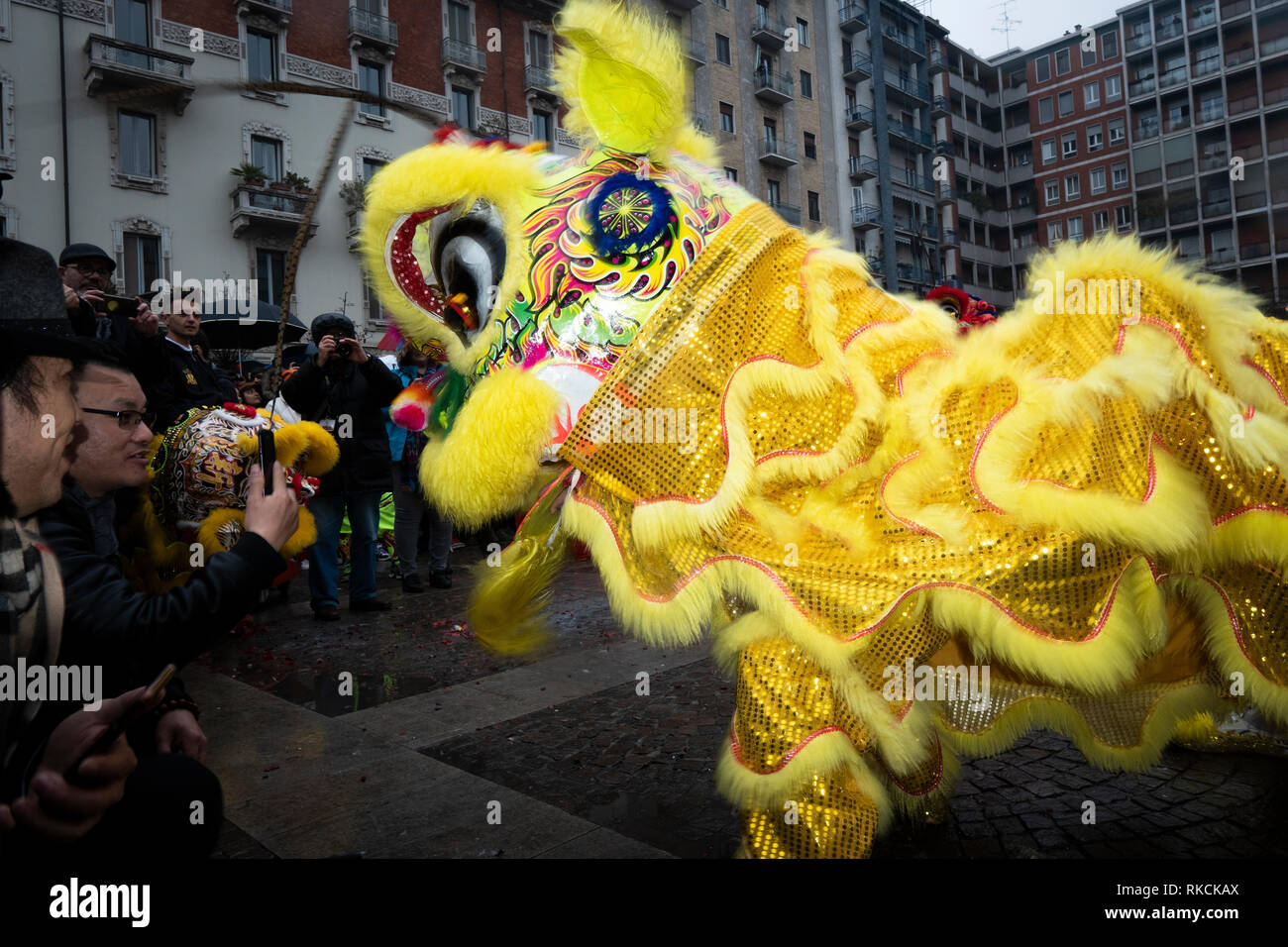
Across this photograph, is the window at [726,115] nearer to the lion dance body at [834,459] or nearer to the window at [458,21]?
the window at [458,21]

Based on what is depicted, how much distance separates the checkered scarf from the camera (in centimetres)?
102

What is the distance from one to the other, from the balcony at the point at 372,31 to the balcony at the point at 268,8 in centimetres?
17

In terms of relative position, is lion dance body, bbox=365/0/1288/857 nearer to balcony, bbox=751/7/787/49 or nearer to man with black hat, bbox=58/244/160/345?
man with black hat, bbox=58/244/160/345

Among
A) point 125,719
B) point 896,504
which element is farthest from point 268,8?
point 896,504

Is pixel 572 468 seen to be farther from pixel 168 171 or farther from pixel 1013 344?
pixel 168 171

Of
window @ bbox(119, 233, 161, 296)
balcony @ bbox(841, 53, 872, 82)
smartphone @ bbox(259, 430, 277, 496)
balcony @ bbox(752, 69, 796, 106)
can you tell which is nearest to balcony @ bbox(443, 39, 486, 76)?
window @ bbox(119, 233, 161, 296)

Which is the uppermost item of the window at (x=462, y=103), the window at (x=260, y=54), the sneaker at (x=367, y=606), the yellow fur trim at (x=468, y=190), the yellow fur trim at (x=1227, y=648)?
the window at (x=462, y=103)

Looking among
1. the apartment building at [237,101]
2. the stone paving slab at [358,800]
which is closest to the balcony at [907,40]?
the apartment building at [237,101]

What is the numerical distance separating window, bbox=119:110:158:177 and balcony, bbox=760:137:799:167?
21.4 m

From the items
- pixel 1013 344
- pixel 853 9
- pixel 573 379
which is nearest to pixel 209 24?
pixel 573 379

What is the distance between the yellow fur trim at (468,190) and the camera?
1.63 meters

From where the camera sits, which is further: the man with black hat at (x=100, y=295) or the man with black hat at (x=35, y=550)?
the man with black hat at (x=100, y=295)

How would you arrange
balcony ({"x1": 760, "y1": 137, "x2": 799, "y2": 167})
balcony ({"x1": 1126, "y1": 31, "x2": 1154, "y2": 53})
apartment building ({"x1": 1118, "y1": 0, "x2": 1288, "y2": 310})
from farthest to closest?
balcony ({"x1": 760, "y1": 137, "x2": 799, "y2": 167}) < balcony ({"x1": 1126, "y1": 31, "x2": 1154, "y2": 53}) < apartment building ({"x1": 1118, "y1": 0, "x2": 1288, "y2": 310})

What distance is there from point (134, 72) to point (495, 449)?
1237 millimetres
